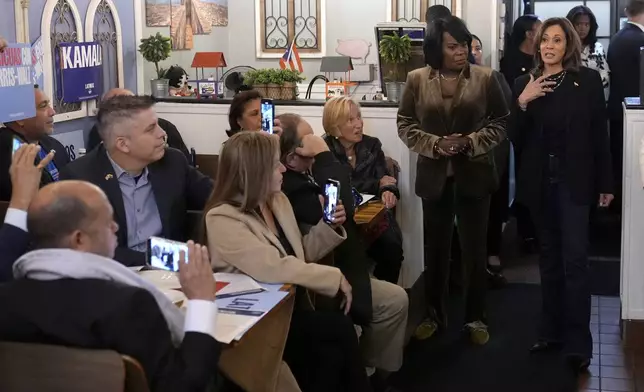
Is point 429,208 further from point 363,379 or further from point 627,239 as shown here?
point 363,379

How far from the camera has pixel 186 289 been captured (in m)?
2.28

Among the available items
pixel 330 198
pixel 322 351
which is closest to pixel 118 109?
pixel 330 198

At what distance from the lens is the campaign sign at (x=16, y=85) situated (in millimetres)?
3623

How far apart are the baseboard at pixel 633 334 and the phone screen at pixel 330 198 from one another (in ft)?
6.09

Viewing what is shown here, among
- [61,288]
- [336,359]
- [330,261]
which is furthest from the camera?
[330,261]

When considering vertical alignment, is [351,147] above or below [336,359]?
above

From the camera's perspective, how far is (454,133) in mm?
4273

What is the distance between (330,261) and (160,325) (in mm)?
1505

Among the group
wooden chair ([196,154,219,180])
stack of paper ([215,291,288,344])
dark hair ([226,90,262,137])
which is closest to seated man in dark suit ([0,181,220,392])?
stack of paper ([215,291,288,344])

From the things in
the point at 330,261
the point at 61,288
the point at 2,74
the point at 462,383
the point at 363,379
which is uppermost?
the point at 2,74

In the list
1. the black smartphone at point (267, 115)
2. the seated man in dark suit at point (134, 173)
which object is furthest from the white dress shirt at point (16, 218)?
the black smartphone at point (267, 115)

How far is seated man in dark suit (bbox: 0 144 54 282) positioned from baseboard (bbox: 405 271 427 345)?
235cm

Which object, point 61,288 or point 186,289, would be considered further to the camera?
point 186,289

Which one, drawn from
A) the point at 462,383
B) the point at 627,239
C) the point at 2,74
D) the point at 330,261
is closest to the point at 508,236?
the point at 627,239
